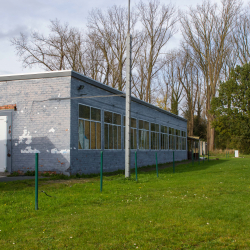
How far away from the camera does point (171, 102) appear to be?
2355 inches

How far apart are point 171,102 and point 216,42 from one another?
13.5 m

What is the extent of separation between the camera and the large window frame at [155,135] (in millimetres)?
28766

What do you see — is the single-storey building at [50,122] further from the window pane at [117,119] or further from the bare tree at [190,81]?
the bare tree at [190,81]

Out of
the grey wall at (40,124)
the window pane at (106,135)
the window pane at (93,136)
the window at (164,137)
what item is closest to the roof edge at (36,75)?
the grey wall at (40,124)

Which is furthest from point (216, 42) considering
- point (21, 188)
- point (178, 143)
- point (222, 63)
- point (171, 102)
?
point (21, 188)

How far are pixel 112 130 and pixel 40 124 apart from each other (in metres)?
5.48

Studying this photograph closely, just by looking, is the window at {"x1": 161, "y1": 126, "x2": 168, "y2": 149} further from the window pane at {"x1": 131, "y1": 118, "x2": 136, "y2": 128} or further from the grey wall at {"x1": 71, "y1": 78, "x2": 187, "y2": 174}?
the window pane at {"x1": 131, "y1": 118, "x2": 136, "y2": 128}

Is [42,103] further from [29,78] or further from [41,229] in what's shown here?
[41,229]

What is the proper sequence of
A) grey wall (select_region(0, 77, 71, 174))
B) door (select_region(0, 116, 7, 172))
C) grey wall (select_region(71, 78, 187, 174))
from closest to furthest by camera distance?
grey wall (select_region(0, 77, 71, 174)), grey wall (select_region(71, 78, 187, 174)), door (select_region(0, 116, 7, 172))

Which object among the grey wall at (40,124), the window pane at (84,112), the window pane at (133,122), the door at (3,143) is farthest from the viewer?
the window pane at (133,122)

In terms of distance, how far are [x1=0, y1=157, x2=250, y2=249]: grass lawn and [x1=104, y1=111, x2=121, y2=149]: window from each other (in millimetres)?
9435

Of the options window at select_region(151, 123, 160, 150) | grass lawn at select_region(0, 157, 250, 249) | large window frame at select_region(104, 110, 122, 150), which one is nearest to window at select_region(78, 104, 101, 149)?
large window frame at select_region(104, 110, 122, 150)

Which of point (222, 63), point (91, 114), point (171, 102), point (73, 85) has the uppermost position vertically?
point (222, 63)

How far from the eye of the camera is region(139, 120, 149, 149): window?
26013 mm
